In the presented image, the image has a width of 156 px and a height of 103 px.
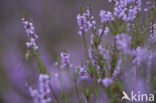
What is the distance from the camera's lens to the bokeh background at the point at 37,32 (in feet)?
11.5

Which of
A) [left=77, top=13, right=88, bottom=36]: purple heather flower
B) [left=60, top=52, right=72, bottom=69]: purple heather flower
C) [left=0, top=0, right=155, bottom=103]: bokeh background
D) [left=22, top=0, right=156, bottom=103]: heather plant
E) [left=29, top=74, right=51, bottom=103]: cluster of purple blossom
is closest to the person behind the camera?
[left=29, top=74, right=51, bottom=103]: cluster of purple blossom

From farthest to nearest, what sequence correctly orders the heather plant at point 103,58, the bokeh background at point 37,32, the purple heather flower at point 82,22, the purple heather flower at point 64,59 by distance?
1. the bokeh background at point 37,32
2. the purple heather flower at point 82,22
3. the purple heather flower at point 64,59
4. the heather plant at point 103,58

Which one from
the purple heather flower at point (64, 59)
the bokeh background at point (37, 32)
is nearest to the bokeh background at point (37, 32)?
the bokeh background at point (37, 32)

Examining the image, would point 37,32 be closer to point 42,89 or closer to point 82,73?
point 82,73

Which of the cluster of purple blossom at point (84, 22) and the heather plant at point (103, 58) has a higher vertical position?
the cluster of purple blossom at point (84, 22)

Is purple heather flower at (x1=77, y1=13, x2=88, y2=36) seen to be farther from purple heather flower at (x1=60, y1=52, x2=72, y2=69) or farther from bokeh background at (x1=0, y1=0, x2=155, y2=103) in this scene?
→ bokeh background at (x1=0, y1=0, x2=155, y2=103)

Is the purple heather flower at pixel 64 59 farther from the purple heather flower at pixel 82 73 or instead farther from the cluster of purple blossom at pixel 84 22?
the cluster of purple blossom at pixel 84 22

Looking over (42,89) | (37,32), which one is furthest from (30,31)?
(37,32)

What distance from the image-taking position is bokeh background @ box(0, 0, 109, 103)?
3520 millimetres

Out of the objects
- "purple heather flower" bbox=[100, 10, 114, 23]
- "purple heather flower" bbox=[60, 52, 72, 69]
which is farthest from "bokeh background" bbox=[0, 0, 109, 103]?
"purple heather flower" bbox=[100, 10, 114, 23]

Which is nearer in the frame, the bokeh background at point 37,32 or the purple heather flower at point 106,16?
the purple heather flower at point 106,16

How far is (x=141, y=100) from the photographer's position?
194cm

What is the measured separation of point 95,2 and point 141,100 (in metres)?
2.91

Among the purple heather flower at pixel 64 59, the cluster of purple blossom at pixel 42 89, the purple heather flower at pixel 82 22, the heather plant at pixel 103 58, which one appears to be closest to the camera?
the cluster of purple blossom at pixel 42 89
